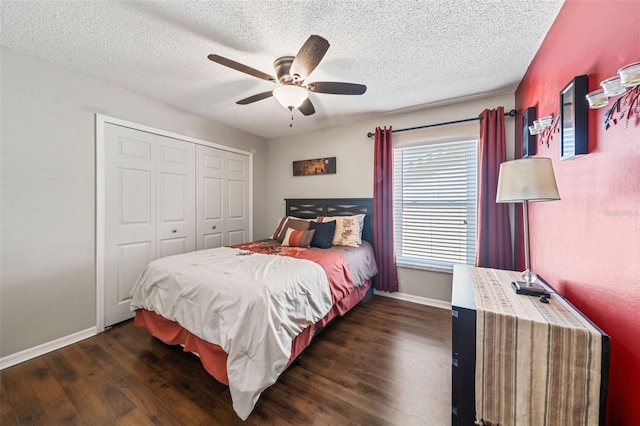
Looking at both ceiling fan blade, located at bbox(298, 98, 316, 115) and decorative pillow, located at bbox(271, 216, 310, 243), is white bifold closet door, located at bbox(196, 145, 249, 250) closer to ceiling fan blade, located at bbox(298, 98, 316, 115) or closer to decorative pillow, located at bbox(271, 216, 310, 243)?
decorative pillow, located at bbox(271, 216, 310, 243)

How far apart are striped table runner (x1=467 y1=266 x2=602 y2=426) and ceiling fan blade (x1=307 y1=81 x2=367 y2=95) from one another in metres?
1.67

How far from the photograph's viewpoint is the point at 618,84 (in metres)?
0.79

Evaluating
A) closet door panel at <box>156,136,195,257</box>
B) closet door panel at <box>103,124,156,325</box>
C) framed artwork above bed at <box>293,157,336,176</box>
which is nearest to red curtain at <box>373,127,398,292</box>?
framed artwork above bed at <box>293,157,336,176</box>

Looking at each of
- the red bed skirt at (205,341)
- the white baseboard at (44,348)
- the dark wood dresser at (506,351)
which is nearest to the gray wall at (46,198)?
the white baseboard at (44,348)

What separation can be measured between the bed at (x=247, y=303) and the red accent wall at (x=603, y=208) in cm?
151

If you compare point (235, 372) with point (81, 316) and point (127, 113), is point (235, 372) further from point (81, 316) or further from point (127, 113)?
point (127, 113)

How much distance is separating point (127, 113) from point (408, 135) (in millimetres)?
3267

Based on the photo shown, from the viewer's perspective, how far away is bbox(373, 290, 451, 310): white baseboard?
2852 mm

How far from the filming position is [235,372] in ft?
4.47

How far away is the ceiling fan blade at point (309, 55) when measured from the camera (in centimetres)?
136

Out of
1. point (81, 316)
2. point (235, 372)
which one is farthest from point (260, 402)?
point (81, 316)

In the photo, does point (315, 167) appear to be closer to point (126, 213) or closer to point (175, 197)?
point (175, 197)

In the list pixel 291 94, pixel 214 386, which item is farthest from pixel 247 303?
pixel 291 94

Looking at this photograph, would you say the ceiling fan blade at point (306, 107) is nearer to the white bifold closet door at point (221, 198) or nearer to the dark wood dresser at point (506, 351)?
the white bifold closet door at point (221, 198)
